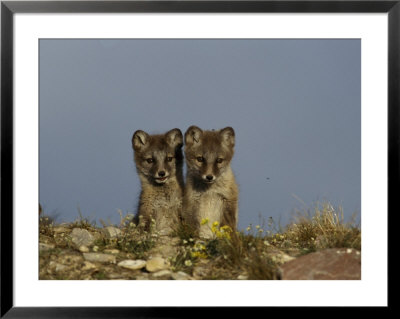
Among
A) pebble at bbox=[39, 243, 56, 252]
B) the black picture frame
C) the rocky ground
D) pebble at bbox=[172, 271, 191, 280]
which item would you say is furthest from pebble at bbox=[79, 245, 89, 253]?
pebble at bbox=[172, 271, 191, 280]

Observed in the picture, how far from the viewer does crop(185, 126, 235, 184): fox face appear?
28.0 feet

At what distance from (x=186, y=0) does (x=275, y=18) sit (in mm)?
1133

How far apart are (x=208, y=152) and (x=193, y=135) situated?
1.14 ft

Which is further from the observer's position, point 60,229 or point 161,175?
point 60,229

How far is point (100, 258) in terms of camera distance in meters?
7.73

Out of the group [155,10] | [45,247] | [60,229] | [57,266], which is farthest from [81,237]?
[155,10]

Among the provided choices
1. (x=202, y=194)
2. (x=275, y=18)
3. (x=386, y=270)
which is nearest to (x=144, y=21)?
(x=275, y=18)

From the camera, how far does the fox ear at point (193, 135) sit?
858 cm

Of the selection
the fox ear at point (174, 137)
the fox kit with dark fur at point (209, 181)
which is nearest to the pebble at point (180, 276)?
the fox kit with dark fur at point (209, 181)

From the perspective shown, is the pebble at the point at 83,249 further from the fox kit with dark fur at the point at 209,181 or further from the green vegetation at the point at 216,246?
the fox kit with dark fur at the point at 209,181

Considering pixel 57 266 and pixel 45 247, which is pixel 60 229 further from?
pixel 57 266

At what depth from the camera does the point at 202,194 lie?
870cm

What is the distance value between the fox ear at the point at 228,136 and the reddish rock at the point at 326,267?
226 centimetres

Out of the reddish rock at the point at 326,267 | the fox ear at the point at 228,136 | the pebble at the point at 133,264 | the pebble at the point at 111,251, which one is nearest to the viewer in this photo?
the reddish rock at the point at 326,267
